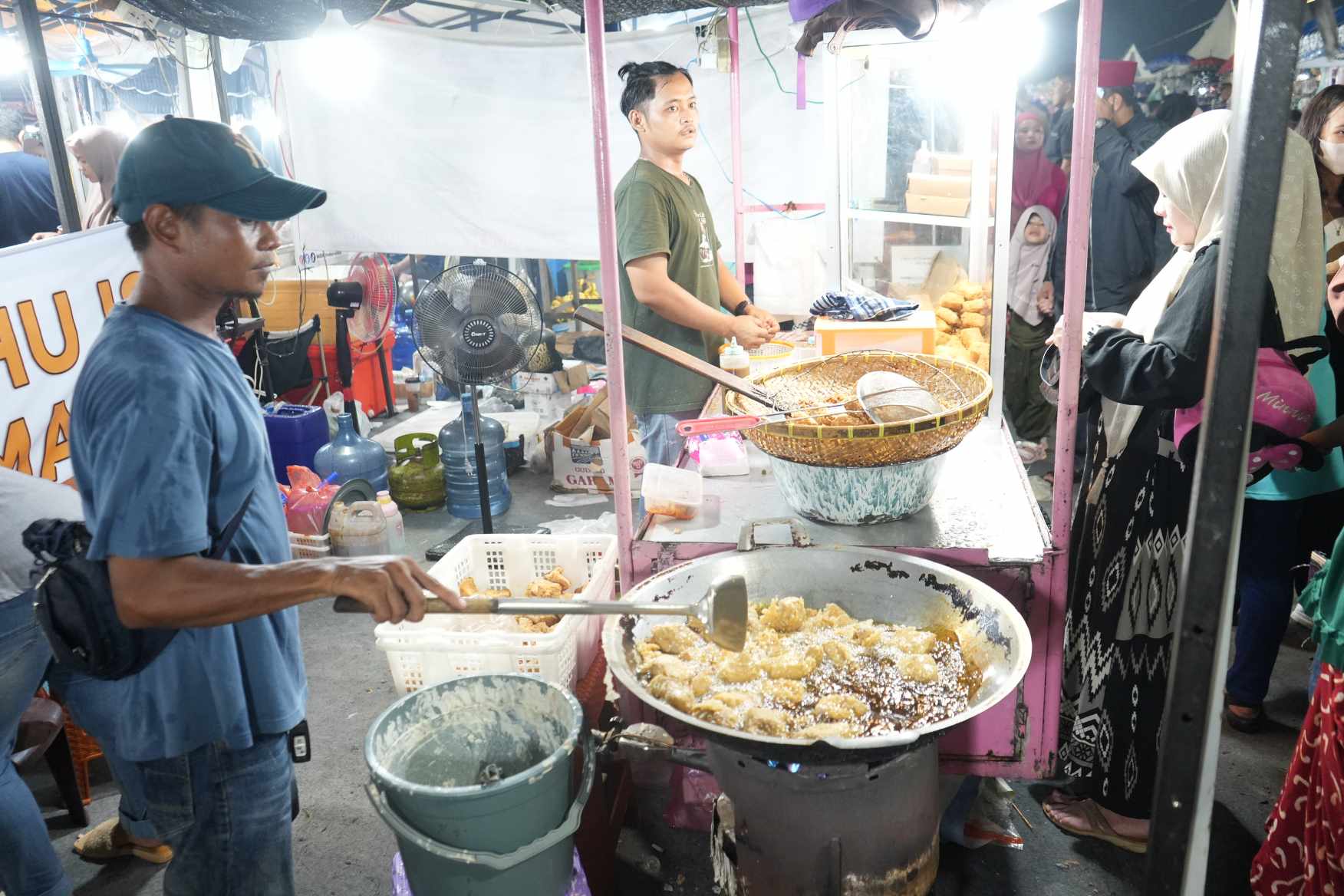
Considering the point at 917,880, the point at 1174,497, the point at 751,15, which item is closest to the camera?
the point at 917,880

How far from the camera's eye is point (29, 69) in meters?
3.68

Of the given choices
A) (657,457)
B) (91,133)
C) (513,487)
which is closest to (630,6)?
(657,457)

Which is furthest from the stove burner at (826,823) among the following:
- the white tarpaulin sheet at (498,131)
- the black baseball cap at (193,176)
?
the white tarpaulin sheet at (498,131)

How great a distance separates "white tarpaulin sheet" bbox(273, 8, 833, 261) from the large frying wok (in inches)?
171

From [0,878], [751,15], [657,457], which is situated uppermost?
[751,15]

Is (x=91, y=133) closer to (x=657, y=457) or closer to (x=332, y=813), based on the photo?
(x=657, y=457)

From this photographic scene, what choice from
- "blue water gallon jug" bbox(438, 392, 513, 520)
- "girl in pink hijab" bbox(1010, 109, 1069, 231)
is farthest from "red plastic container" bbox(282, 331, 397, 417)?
"girl in pink hijab" bbox(1010, 109, 1069, 231)

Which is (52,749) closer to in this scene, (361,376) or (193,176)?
(193,176)

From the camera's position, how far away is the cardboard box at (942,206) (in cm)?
393

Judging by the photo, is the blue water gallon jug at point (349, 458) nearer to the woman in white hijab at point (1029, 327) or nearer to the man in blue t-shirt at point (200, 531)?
the man in blue t-shirt at point (200, 531)

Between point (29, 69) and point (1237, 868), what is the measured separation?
16.6 feet

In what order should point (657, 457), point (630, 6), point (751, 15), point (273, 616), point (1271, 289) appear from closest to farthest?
point (273, 616)
point (1271, 289)
point (630, 6)
point (657, 457)
point (751, 15)

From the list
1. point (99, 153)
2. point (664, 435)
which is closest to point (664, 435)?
point (664, 435)

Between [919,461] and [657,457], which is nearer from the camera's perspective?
[919,461]
